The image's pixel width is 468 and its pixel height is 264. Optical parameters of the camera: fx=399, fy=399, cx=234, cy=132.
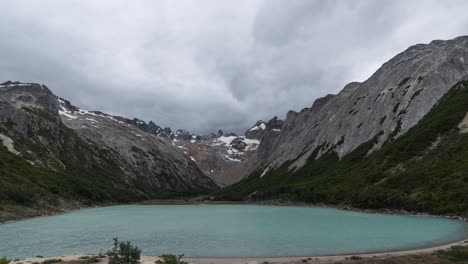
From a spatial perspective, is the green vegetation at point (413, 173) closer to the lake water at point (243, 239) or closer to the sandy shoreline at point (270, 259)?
the lake water at point (243, 239)

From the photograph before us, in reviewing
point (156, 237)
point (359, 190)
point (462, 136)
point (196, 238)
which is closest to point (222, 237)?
point (196, 238)

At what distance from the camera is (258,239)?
5503 cm

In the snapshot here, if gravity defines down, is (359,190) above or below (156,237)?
above

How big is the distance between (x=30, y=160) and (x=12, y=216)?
87.5m

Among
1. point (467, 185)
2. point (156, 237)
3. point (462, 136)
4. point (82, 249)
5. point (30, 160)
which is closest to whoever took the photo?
point (82, 249)

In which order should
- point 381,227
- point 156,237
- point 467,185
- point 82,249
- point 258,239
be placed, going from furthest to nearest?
point 467,185
point 381,227
point 156,237
point 258,239
point 82,249

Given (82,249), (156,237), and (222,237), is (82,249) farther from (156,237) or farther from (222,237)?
(222,237)

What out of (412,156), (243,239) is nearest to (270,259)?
(243,239)

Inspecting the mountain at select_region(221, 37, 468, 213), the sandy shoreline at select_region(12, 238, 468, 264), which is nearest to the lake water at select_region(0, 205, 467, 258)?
the sandy shoreline at select_region(12, 238, 468, 264)

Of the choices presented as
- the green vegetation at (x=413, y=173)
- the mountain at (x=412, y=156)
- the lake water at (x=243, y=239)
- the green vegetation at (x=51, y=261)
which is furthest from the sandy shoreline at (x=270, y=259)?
the mountain at (x=412, y=156)

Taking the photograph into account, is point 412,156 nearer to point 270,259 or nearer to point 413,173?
point 413,173

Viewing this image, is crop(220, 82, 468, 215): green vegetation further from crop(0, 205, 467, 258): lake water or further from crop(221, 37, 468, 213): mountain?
crop(0, 205, 467, 258): lake water

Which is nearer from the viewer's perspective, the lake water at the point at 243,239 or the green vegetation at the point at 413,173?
the lake water at the point at 243,239

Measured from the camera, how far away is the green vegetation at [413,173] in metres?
90.3
